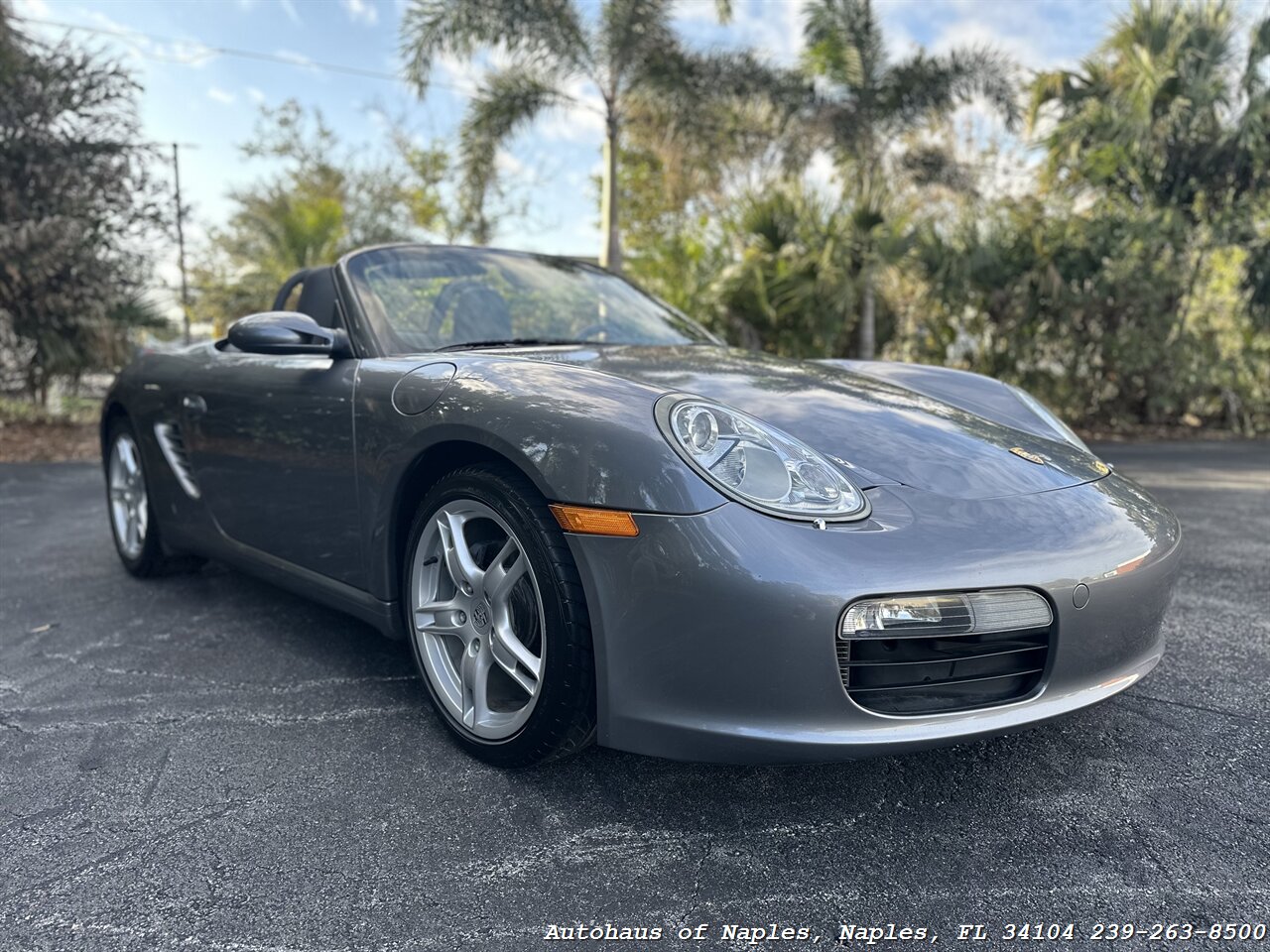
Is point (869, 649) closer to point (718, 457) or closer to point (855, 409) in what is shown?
point (718, 457)

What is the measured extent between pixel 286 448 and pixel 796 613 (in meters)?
1.72

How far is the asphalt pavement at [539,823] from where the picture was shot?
4.80ft

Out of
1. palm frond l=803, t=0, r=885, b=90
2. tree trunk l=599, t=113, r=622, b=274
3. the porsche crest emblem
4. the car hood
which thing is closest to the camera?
the car hood

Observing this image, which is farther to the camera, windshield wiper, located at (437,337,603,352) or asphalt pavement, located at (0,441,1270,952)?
windshield wiper, located at (437,337,603,352)

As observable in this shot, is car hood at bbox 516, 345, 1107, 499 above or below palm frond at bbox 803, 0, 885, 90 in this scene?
below

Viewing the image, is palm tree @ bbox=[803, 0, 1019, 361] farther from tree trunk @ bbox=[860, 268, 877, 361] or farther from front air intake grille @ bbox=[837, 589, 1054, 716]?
front air intake grille @ bbox=[837, 589, 1054, 716]

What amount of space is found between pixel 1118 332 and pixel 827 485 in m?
9.83

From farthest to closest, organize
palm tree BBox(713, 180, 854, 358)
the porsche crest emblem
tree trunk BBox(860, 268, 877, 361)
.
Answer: tree trunk BBox(860, 268, 877, 361)
palm tree BBox(713, 180, 854, 358)
the porsche crest emblem

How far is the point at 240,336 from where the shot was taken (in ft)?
7.98

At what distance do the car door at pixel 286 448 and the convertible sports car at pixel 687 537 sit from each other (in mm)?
13

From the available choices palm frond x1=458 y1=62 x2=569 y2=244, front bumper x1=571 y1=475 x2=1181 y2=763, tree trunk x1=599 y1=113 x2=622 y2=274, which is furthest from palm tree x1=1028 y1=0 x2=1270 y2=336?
front bumper x1=571 y1=475 x2=1181 y2=763

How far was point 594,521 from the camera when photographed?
5.56ft

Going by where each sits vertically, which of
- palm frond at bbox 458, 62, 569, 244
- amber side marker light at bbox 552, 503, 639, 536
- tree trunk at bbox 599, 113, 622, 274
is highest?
palm frond at bbox 458, 62, 569, 244

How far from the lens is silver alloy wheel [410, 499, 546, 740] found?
1.91m
